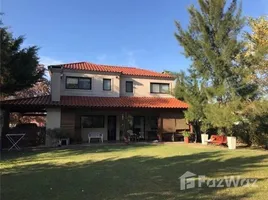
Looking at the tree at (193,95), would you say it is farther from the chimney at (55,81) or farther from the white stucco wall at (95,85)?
the chimney at (55,81)

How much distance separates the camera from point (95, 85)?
2455cm

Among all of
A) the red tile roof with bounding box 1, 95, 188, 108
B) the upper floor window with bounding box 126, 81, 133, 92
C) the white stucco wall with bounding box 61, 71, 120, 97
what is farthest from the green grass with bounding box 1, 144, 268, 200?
the upper floor window with bounding box 126, 81, 133, 92

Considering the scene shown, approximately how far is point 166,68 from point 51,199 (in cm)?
2369

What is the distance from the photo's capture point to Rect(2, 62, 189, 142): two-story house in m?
21.4

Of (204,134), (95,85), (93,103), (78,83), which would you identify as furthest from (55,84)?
(204,134)

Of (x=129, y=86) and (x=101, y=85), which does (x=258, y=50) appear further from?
(x=101, y=85)

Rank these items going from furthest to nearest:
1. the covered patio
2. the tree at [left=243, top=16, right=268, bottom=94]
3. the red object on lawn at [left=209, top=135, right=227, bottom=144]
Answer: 1. the covered patio
2. the tree at [left=243, top=16, right=268, bottom=94]
3. the red object on lawn at [left=209, top=135, right=227, bottom=144]

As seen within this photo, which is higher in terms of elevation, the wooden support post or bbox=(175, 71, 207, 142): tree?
bbox=(175, 71, 207, 142): tree

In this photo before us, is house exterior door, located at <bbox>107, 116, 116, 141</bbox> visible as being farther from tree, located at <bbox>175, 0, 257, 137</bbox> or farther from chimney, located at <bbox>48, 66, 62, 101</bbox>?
tree, located at <bbox>175, 0, 257, 137</bbox>

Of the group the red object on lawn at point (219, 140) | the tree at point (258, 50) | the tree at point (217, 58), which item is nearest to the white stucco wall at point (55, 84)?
the tree at point (217, 58)

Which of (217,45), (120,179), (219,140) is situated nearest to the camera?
(120,179)

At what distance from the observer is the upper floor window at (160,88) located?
2679 centimetres

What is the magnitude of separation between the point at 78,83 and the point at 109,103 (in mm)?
3639

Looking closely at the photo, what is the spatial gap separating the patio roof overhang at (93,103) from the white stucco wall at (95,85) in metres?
0.61
